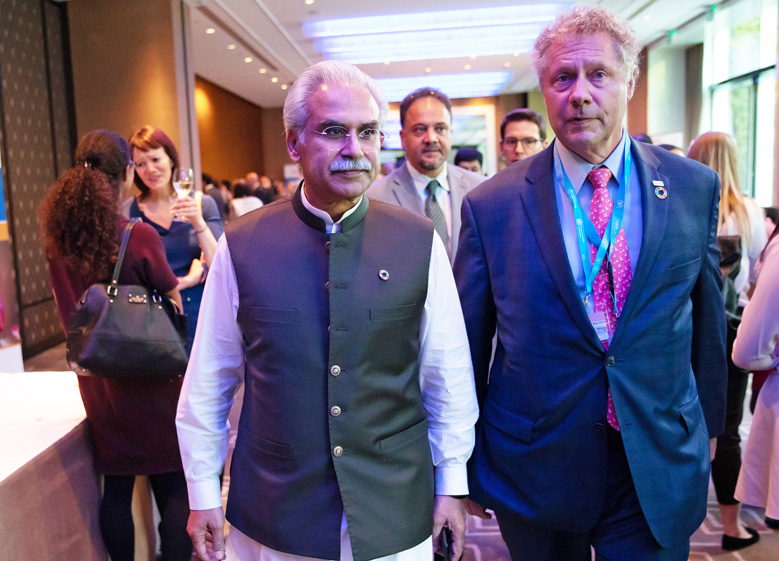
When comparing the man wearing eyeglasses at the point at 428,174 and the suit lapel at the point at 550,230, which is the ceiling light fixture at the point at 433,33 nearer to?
the man wearing eyeglasses at the point at 428,174

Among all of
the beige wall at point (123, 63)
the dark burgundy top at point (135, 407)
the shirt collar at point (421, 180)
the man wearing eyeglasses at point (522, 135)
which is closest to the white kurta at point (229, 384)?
the dark burgundy top at point (135, 407)

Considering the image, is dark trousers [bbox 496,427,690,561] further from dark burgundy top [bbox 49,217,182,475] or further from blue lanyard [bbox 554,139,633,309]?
dark burgundy top [bbox 49,217,182,475]

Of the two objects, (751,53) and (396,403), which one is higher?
(751,53)

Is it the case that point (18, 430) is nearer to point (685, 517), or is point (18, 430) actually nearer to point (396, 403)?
point (396, 403)

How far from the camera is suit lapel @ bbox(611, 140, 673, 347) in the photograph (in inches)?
52.8

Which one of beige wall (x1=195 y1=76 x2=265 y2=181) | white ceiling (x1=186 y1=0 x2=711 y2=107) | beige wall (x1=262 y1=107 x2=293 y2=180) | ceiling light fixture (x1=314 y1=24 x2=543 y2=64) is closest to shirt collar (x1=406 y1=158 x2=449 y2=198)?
white ceiling (x1=186 y1=0 x2=711 y2=107)

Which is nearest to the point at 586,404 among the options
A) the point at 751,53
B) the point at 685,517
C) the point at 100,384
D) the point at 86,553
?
the point at 685,517

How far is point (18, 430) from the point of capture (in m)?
1.93

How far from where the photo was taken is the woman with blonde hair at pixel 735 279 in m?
2.75

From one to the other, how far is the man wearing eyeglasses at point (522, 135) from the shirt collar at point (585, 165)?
2224 millimetres

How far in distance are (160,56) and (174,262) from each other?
5.32 meters

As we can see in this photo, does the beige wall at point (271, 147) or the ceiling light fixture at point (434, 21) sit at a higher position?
the ceiling light fixture at point (434, 21)

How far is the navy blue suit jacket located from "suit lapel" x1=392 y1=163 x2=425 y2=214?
128 centimetres

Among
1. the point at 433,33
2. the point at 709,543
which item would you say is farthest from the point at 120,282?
the point at 433,33
